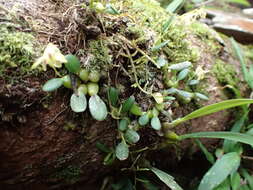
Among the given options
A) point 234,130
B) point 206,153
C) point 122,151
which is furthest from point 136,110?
point 234,130

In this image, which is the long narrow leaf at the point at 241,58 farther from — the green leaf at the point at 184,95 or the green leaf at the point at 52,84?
the green leaf at the point at 52,84

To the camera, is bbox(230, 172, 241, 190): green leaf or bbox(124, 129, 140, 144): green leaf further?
bbox(230, 172, 241, 190): green leaf

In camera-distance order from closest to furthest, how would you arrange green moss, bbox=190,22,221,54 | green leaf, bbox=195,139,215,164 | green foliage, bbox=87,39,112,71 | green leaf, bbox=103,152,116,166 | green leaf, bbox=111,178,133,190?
1. green foliage, bbox=87,39,112,71
2. green leaf, bbox=103,152,116,166
3. green leaf, bbox=111,178,133,190
4. green leaf, bbox=195,139,215,164
5. green moss, bbox=190,22,221,54

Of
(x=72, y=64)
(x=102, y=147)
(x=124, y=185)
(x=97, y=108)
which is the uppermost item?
(x=72, y=64)

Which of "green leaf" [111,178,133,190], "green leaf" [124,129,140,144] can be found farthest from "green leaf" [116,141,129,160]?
"green leaf" [111,178,133,190]

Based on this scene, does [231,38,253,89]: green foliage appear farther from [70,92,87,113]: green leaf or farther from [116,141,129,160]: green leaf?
[70,92,87,113]: green leaf

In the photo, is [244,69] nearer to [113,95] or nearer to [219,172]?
[219,172]

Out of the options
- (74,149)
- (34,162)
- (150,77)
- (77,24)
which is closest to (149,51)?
(150,77)
